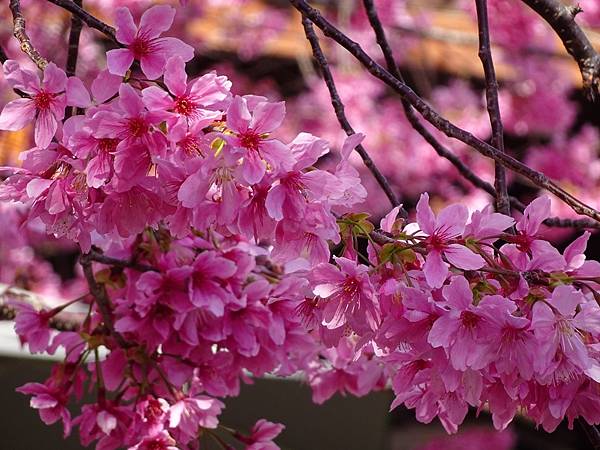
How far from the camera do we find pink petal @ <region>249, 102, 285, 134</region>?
2.65ft

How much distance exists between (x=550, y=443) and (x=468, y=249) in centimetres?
440

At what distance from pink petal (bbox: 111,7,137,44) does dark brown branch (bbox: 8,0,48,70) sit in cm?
8

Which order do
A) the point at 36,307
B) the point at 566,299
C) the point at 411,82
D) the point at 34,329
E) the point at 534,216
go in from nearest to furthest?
the point at 566,299 → the point at 534,216 → the point at 34,329 → the point at 36,307 → the point at 411,82

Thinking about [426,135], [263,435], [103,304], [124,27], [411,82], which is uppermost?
[124,27]

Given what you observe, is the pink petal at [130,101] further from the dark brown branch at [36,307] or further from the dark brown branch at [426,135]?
the dark brown branch at [36,307]

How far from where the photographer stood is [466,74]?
477 cm

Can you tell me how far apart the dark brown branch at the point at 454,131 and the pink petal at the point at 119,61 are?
9.0 inches

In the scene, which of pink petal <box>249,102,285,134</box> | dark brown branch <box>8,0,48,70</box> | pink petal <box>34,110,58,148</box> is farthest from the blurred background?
Answer: pink petal <box>249,102,285,134</box>

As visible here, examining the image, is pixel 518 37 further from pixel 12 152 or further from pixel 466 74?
pixel 12 152

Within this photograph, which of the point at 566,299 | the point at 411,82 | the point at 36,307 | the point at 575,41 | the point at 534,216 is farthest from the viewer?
the point at 411,82

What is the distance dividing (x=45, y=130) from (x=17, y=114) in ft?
0.15

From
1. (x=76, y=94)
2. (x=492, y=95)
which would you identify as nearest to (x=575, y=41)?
(x=492, y=95)

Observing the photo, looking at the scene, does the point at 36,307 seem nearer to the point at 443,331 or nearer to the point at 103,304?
the point at 103,304

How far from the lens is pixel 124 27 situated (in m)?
0.86
